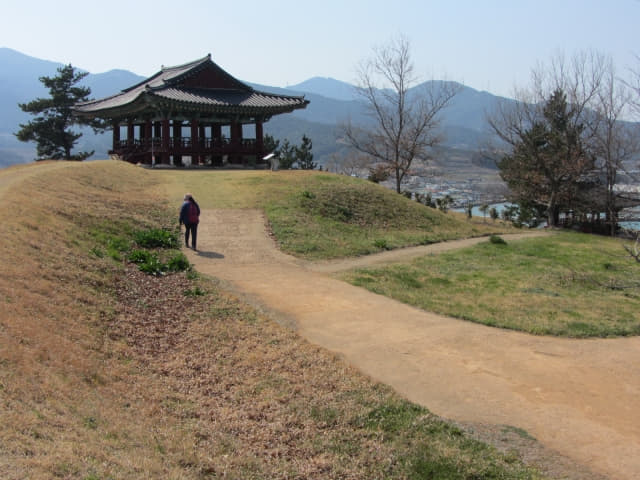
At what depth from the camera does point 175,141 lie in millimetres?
32938

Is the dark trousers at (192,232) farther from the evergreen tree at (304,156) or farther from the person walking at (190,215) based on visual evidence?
the evergreen tree at (304,156)

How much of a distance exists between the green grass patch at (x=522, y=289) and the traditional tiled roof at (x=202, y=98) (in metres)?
18.3

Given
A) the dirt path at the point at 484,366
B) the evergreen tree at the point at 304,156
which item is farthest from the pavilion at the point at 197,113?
the dirt path at the point at 484,366

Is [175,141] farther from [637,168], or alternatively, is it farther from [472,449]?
[472,449]

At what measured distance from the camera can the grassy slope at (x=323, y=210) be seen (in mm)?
18266

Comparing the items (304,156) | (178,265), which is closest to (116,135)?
(304,156)

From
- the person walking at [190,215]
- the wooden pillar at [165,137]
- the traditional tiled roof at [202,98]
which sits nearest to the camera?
the person walking at [190,215]

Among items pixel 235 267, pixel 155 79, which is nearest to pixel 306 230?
pixel 235 267

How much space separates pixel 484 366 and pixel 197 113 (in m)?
28.3

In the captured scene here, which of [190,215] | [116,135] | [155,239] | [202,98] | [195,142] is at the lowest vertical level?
[155,239]

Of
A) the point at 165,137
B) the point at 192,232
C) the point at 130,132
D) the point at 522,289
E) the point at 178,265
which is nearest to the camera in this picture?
the point at 178,265

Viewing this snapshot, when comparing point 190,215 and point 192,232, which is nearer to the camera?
point 190,215

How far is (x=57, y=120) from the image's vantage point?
44.2 m

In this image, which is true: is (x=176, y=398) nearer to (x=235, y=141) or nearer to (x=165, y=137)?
(x=165, y=137)
